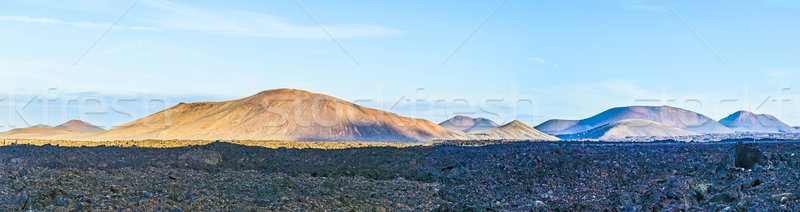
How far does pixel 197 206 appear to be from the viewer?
45.5ft

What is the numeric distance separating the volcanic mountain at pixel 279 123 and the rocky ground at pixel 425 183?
241ft

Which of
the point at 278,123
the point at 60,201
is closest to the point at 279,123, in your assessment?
the point at 278,123

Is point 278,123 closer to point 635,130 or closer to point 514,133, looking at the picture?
point 514,133

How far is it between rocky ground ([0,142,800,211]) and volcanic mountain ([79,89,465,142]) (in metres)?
73.6

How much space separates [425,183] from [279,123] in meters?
88.3

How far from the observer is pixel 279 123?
105m

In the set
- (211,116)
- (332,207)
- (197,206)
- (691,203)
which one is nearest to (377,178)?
(332,207)

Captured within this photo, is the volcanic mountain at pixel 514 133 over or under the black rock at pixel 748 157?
under

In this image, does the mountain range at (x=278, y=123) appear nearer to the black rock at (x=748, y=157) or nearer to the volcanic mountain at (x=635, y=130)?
the volcanic mountain at (x=635, y=130)

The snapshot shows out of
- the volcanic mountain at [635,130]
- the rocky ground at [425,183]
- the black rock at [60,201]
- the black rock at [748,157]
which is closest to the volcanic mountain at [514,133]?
the volcanic mountain at [635,130]

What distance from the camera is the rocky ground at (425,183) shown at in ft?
43.0

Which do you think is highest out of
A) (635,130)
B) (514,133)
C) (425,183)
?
(425,183)

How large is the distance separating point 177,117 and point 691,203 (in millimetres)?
114809

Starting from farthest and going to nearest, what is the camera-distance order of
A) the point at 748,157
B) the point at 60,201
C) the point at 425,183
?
the point at 425,183 < the point at 748,157 < the point at 60,201
